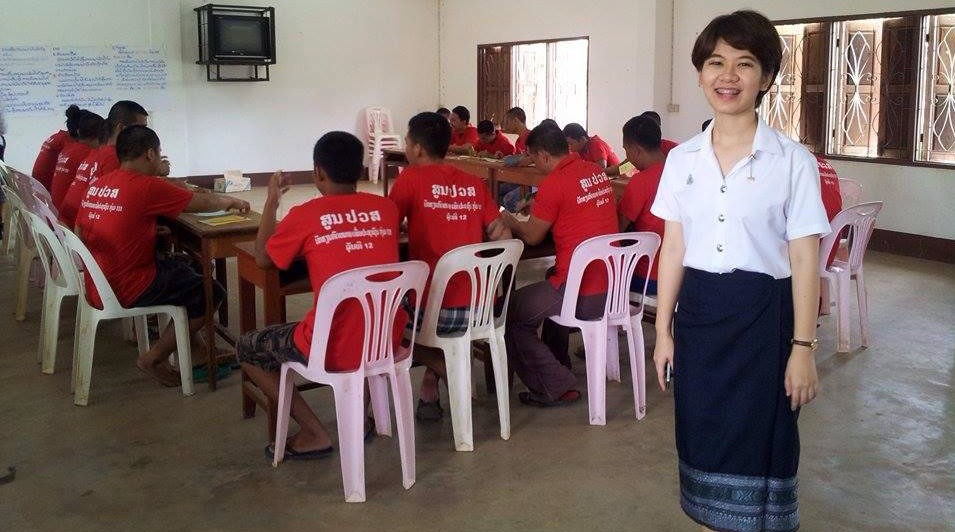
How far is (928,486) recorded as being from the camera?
292cm

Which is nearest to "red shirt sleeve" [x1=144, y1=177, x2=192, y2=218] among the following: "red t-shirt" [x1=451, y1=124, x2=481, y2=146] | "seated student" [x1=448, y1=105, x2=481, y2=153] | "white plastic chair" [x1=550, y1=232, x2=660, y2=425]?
"white plastic chair" [x1=550, y1=232, x2=660, y2=425]

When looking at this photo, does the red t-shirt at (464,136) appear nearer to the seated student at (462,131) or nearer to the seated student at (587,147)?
the seated student at (462,131)

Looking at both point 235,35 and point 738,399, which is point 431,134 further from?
point 235,35

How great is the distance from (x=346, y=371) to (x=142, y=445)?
100 cm

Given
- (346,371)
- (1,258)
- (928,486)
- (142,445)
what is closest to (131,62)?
(1,258)

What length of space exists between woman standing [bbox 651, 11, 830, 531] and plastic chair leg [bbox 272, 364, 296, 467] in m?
1.45

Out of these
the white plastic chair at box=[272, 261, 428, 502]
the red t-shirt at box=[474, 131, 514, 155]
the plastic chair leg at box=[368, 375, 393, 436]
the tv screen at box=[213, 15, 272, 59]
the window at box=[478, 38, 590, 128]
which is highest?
the tv screen at box=[213, 15, 272, 59]

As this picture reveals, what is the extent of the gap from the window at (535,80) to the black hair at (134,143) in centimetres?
686

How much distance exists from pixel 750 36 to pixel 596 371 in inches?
73.2

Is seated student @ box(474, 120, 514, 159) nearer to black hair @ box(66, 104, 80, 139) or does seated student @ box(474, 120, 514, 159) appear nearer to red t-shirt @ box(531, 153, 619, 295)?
black hair @ box(66, 104, 80, 139)

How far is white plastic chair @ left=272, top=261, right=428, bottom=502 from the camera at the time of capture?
8.78ft

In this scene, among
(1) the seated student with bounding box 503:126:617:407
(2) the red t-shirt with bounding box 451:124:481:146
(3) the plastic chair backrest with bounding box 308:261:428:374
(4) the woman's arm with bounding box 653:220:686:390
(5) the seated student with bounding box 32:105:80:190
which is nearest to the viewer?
(4) the woman's arm with bounding box 653:220:686:390

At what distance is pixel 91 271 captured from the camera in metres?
3.52

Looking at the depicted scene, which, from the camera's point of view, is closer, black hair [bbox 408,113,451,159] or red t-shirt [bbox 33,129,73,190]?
black hair [bbox 408,113,451,159]
